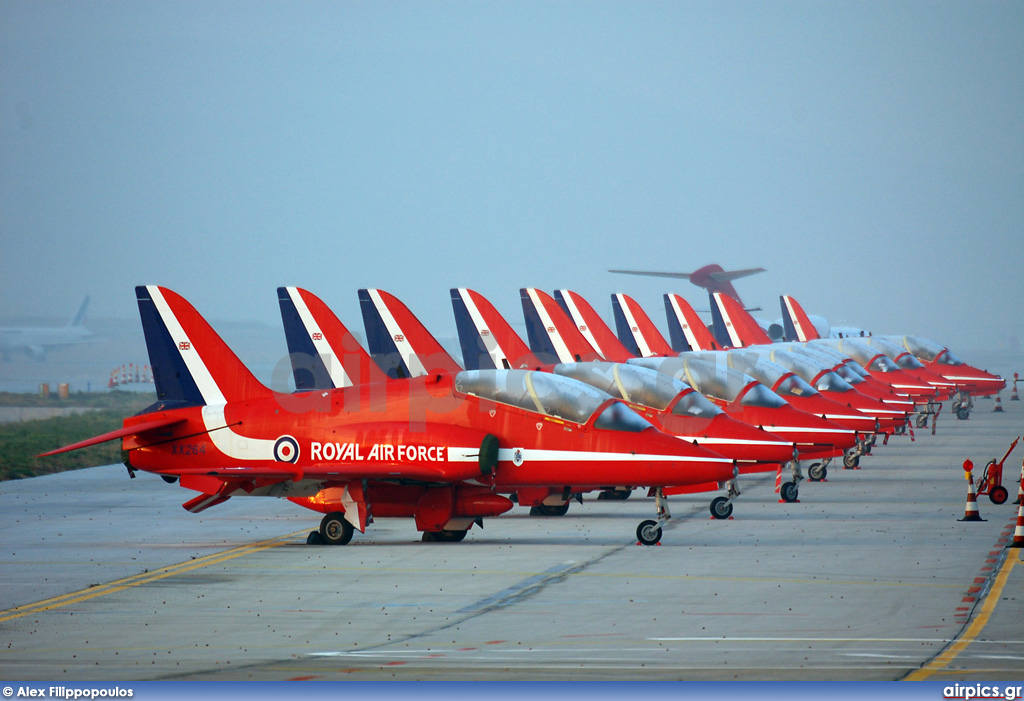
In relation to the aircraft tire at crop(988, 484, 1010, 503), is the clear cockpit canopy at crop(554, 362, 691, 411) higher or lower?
higher

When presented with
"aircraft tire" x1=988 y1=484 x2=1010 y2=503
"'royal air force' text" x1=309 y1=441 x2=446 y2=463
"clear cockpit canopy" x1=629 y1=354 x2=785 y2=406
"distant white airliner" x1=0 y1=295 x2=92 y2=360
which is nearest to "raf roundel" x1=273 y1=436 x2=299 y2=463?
"'royal air force' text" x1=309 y1=441 x2=446 y2=463

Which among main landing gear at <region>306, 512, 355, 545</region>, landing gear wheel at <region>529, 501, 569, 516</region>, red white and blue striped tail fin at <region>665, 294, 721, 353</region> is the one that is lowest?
landing gear wheel at <region>529, 501, 569, 516</region>

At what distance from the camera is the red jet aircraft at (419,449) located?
55.9 feet

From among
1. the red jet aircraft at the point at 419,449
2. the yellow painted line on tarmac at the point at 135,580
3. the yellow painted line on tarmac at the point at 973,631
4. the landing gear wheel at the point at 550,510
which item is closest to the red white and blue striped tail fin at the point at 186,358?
the red jet aircraft at the point at 419,449

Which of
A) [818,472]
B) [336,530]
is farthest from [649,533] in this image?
[818,472]

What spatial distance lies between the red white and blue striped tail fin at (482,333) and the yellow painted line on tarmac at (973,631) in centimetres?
1320

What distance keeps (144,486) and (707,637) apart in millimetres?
18425

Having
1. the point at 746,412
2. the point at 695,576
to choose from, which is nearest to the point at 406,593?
the point at 695,576

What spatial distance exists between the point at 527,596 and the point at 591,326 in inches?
753

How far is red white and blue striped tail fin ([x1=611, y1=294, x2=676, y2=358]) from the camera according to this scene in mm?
34531

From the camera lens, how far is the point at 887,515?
19.9m

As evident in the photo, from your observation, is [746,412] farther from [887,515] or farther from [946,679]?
[946,679]

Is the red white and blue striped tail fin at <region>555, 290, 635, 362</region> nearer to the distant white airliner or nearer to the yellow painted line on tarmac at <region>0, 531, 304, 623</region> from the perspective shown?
the yellow painted line on tarmac at <region>0, 531, 304, 623</region>

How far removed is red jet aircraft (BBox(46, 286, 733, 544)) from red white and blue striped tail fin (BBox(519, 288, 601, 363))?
1049 centimetres
